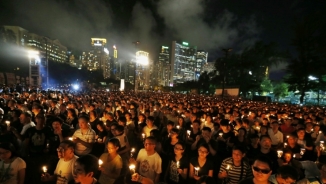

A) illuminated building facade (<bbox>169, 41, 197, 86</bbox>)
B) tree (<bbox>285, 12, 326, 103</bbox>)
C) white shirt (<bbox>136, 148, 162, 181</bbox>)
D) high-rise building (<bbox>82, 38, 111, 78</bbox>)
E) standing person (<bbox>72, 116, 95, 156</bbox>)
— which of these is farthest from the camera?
illuminated building facade (<bbox>169, 41, 197, 86</bbox>)

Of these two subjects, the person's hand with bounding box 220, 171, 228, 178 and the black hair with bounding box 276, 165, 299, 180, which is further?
the person's hand with bounding box 220, 171, 228, 178

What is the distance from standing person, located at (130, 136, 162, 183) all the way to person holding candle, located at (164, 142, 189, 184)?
16.0 inches

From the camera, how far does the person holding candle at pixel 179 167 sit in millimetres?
4461

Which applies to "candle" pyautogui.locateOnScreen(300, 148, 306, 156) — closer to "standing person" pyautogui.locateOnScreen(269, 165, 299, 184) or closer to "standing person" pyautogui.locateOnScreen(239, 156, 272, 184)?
"standing person" pyautogui.locateOnScreen(269, 165, 299, 184)

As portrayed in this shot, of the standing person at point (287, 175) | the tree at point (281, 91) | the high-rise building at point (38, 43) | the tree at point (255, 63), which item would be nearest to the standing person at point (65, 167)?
the standing person at point (287, 175)

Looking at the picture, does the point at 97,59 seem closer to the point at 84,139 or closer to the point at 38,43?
the point at 38,43

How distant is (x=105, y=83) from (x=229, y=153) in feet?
256

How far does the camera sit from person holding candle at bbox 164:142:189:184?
4461mm

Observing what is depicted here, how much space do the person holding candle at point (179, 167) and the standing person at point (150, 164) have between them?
0.41m

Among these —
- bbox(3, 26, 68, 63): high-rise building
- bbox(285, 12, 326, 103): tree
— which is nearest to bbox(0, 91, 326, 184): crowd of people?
bbox(285, 12, 326, 103): tree

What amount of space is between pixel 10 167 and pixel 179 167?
2.73 metres

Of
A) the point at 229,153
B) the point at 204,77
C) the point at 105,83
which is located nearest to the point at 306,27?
the point at 229,153

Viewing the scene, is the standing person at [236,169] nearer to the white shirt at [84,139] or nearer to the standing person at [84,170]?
the standing person at [84,170]

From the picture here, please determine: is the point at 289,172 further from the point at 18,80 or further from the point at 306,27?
the point at 18,80
